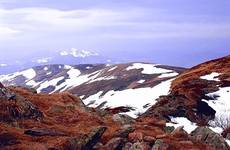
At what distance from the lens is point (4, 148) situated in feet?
88.3

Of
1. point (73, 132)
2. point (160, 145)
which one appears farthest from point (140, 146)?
point (73, 132)

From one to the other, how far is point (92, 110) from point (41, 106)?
572 cm

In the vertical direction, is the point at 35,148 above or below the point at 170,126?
above

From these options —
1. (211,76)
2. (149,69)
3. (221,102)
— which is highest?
(221,102)

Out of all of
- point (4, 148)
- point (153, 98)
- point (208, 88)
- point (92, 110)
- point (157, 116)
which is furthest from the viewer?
point (153, 98)

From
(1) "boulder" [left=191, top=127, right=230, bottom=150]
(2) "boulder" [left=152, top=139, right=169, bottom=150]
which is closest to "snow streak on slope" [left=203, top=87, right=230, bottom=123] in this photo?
(1) "boulder" [left=191, top=127, right=230, bottom=150]

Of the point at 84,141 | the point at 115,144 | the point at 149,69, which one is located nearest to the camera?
the point at 84,141

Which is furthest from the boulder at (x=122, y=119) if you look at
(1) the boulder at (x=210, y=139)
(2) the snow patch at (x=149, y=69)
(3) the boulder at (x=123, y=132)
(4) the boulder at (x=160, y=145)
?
(2) the snow patch at (x=149, y=69)

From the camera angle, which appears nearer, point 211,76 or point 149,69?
point 211,76

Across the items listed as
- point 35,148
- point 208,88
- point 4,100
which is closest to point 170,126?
point 4,100

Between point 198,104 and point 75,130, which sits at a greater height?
point 75,130

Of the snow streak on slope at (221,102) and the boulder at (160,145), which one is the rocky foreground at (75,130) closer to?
the boulder at (160,145)

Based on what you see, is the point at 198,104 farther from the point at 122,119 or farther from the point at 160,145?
the point at 160,145

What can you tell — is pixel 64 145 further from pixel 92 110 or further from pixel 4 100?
pixel 92 110
